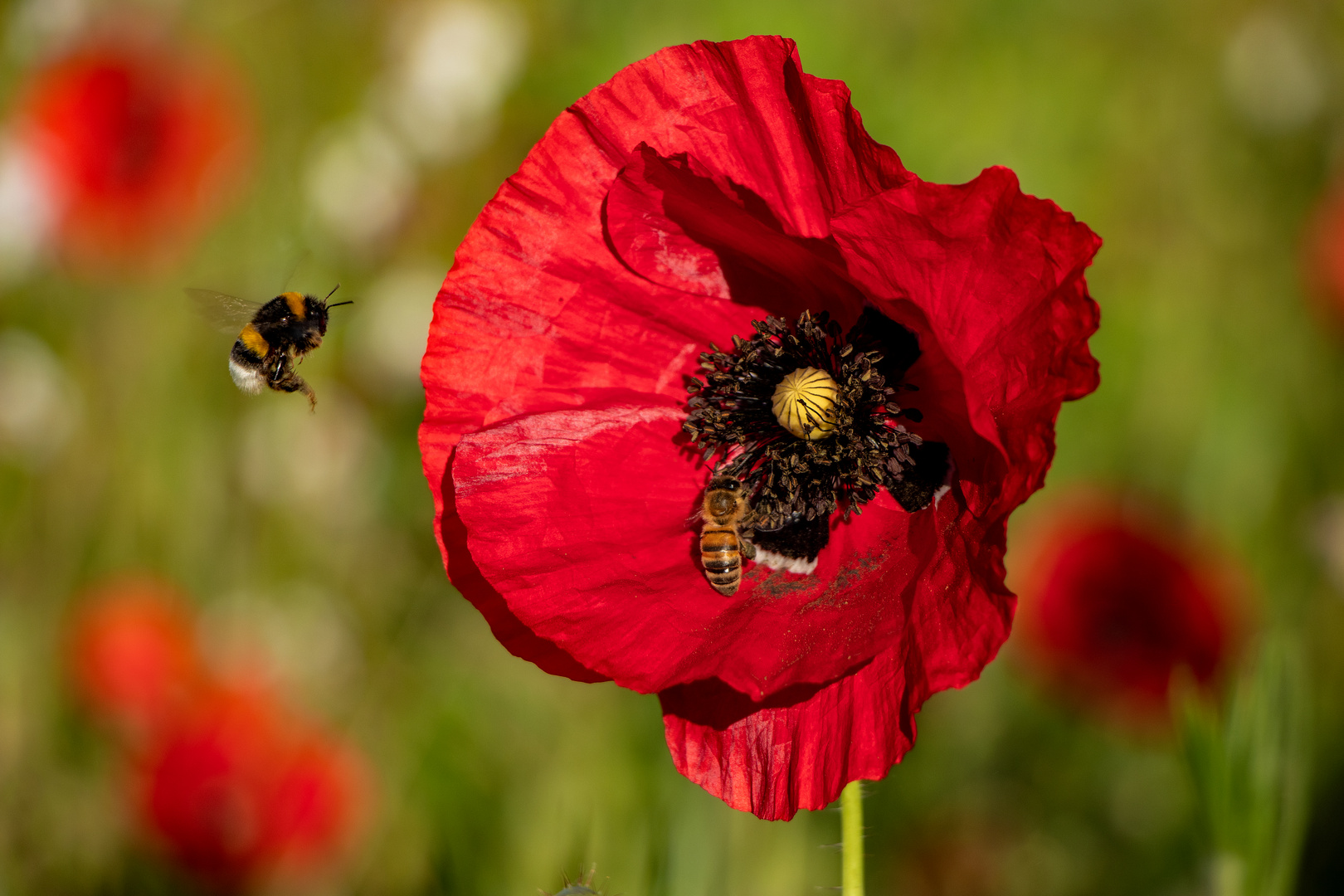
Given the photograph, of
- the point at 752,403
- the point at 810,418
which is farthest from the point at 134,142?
the point at 810,418

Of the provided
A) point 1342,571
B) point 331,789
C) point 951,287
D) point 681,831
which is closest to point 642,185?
point 951,287

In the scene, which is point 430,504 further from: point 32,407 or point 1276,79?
point 1276,79

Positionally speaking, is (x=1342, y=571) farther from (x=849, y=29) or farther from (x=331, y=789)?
(x=849, y=29)

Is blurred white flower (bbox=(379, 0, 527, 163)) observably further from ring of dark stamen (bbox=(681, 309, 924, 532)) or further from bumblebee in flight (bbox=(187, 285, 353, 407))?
ring of dark stamen (bbox=(681, 309, 924, 532))

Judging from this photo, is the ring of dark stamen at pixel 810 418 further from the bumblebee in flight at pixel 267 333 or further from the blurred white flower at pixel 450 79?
the blurred white flower at pixel 450 79

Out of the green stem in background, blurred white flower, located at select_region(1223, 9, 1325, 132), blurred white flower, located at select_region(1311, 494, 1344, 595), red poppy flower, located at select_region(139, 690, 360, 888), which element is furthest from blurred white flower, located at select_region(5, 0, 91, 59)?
blurred white flower, located at select_region(1223, 9, 1325, 132)
